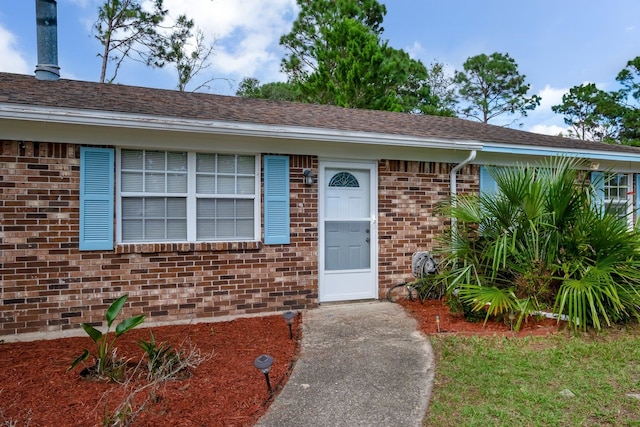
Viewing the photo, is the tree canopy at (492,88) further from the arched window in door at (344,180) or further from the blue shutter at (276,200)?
the blue shutter at (276,200)

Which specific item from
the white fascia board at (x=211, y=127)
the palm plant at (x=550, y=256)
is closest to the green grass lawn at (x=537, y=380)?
the palm plant at (x=550, y=256)

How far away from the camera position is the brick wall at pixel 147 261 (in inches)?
182

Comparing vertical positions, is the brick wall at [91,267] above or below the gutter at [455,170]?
below

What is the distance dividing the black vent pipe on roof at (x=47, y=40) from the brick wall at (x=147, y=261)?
9.07 ft

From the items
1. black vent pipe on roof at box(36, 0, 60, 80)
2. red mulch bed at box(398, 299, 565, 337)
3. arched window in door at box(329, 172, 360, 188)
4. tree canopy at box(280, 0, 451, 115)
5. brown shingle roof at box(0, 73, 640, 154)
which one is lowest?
red mulch bed at box(398, 299, 565, 337)

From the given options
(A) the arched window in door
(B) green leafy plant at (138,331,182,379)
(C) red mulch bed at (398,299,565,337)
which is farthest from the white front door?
(B) green leafy plant at (138,331,182,379)

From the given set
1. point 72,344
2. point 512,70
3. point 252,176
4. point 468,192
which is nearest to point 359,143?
point 252,176

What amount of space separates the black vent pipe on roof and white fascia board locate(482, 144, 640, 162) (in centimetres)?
720

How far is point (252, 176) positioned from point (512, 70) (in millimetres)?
23036

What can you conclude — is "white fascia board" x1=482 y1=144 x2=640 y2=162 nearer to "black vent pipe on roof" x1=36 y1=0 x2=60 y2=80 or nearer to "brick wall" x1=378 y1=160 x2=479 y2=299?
"brick wall" x1=378 y1=160 x2=479 y2=299

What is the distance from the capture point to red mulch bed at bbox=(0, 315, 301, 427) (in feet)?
8.95

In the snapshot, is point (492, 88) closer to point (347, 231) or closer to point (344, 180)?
point (344, 180)

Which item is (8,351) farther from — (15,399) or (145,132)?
(145,132)

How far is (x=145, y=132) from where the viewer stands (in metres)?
4.91
